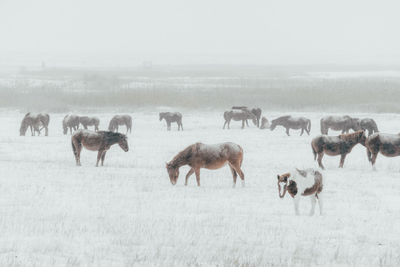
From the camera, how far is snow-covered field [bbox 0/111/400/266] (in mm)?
9445

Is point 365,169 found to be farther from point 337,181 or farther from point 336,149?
point 337,181

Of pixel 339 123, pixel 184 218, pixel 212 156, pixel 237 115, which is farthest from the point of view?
pixel 237 115

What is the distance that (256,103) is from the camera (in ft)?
226

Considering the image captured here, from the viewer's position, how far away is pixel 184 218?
12.2 meters

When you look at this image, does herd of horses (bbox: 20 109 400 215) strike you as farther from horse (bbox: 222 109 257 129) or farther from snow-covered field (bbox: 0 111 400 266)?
horse (bbox: 222 109 257 129)

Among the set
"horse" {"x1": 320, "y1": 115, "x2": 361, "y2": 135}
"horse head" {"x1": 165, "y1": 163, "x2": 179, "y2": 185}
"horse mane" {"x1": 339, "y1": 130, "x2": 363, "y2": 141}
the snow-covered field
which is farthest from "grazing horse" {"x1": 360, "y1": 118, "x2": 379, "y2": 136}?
"horse head" {"x1": 165, "y1": 163, "x2": 179, "y2": 185}

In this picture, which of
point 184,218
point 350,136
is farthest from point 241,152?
point 350,136

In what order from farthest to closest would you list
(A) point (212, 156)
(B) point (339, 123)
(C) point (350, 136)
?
(B) point (339, 123)
(C) point (350, 136)
(A) point (212, 156)

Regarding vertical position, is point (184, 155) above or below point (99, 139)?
below

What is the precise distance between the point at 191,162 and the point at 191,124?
2974 cm

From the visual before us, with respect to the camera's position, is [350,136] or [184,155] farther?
[350,136]

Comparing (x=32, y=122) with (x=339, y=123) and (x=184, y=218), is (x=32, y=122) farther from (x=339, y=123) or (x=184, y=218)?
(x=184, y=218)

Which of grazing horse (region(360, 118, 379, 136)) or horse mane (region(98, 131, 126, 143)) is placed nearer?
horse mane (region(98, 131, 126, 143))

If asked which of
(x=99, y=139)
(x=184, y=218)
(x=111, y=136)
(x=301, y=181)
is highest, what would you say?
(x=111, y=136)
